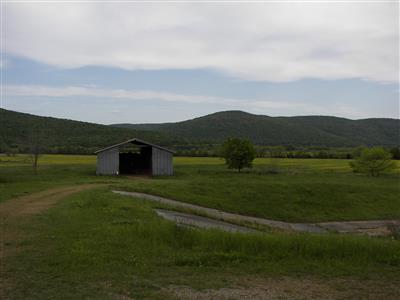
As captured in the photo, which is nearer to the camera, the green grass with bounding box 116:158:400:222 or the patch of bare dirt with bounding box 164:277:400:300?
the patch of bare dirt with bounding box 164:277:400:300

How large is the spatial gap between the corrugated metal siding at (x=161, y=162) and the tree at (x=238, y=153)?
998 centimetres

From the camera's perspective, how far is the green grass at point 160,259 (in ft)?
25.6

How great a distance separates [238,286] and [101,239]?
4.54 m

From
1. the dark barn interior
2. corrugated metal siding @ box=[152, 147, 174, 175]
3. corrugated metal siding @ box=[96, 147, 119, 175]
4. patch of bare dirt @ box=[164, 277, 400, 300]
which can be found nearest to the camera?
patch of bare dirt @ box=[164, 277, 400, 300]

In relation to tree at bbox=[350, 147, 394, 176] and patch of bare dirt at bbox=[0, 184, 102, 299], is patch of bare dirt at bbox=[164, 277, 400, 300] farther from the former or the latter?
tree at bbox=[350, 147, 394, 176]

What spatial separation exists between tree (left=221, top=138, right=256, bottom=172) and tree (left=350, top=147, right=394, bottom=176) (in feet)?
41.6

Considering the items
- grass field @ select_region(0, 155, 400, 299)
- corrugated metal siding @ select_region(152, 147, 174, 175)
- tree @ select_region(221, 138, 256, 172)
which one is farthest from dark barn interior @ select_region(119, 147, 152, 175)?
grass field @ select_region(0, 155, 400, 299)

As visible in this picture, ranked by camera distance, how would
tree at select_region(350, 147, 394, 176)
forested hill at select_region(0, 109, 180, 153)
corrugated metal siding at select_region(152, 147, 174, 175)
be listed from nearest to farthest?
1. corrugated metal siding at select_region(152, 147, 174, 175)
2. tree at select_region(350, 147, 394, 176)
3. forested hill at select_region(0, 109, 180, 153)

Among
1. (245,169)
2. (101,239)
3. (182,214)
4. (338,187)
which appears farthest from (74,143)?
(101,239)

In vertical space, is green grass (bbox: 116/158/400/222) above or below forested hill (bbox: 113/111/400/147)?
below

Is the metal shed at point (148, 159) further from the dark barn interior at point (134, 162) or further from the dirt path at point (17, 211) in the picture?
the dirt path at point (17, 211)

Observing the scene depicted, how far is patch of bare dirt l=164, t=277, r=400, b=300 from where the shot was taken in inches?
291

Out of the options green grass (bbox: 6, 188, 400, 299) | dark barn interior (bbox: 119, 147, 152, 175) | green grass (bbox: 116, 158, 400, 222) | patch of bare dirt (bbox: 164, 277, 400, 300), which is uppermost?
dark barn interior (bbox: 119, 147, 152, 175)

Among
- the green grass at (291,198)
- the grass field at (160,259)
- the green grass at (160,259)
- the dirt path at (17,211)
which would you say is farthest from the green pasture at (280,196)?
the green grass at (160,259)
